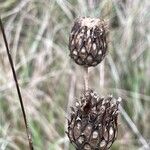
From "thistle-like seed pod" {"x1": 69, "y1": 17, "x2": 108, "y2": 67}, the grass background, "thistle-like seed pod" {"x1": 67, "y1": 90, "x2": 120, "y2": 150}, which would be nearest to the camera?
"thistle-like seed pod" {"x1": 67, "y1": 90, "x2": 120, "y2": 150}

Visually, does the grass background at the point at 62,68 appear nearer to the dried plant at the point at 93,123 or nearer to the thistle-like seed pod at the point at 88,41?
the thistle-like seed pod at the point at 88,41

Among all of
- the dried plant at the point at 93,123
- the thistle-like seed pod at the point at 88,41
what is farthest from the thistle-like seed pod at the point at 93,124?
the thistle-like seed pod at the point at 88,41

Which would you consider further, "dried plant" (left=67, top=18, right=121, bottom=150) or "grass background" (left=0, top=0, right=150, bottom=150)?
"grass background" (left=0, top=0, right=150, bottom=150)

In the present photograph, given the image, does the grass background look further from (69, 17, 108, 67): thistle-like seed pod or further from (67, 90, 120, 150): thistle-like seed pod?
(67, 90, 120, 150): thistle-like seed pod

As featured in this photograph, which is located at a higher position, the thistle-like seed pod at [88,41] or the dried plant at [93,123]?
the thistle-like seed pod at [88,41]

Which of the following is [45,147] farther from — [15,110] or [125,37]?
[125,37]

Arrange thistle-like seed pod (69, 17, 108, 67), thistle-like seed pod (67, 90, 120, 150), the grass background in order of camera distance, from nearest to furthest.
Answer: thistle-like seed pod (67, 90, 120, 150)
thistle-like seed pod (69, 17, 108, 67)
the grass background

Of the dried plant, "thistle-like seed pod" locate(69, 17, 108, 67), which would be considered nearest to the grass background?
"thistle-like seed pod" locate(69, 17, 108, 67)

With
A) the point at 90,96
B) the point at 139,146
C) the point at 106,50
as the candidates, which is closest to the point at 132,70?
the point at 139,146
